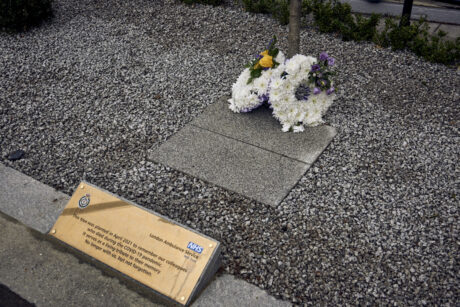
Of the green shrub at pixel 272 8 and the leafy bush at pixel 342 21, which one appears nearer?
the leafy bush at pixel 342 21

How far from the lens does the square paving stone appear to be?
3.54 meters

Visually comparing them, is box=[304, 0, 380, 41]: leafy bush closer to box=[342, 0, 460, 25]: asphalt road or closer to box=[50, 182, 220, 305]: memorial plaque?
box=[342, 0, 460, 25]: asphalt road

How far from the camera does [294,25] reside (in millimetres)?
4438

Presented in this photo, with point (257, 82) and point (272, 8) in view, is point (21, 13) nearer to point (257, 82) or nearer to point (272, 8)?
point (272, 8)

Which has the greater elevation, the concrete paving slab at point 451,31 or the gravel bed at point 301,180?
the concrete paving slab at point 451,31

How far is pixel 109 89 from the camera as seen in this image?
194 inches

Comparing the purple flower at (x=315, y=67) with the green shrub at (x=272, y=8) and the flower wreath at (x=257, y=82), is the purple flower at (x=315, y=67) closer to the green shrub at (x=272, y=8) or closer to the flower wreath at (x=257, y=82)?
the flower wreath at (x=257, y=82)

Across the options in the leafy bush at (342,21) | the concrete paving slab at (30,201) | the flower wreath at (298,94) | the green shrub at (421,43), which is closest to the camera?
the concrete paving slab at (30,201)

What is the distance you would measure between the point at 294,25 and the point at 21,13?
14.1 ft

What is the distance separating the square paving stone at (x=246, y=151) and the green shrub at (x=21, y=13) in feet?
12.3

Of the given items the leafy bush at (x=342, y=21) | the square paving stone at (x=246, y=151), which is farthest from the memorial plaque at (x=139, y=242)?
the leafy bush at (x=342, y=21)

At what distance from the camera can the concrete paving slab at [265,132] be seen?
3.90 meters

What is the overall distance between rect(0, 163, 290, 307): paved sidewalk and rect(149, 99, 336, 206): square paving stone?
909 mm

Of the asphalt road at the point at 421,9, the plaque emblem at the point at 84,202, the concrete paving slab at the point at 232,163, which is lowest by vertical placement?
the concrete paving slab at the point at 232,163
